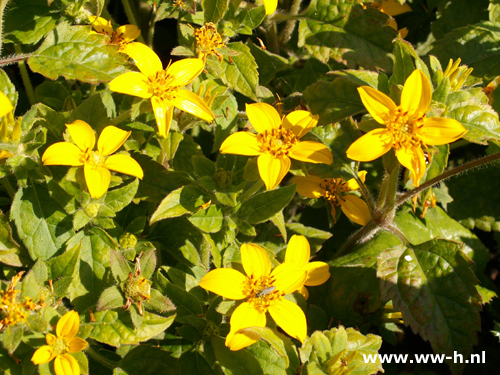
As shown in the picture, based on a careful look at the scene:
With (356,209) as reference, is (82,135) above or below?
above

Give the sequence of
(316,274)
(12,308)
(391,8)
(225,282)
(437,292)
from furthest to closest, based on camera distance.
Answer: (391,8) < (437,292) < (316,274) < (225,282) < (12,308)

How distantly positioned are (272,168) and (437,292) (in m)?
1.32

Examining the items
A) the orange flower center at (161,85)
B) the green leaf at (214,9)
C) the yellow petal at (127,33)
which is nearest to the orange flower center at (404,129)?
the orange flower center at (161,85)

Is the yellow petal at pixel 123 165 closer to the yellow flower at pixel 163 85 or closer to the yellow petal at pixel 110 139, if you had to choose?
the yellow petal at pixel 110 139

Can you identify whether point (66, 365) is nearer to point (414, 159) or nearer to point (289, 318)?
point (289, 318)

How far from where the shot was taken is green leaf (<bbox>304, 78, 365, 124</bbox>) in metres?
2.80

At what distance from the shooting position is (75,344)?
87.6 inches

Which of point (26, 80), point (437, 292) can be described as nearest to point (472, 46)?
point (437, 292)

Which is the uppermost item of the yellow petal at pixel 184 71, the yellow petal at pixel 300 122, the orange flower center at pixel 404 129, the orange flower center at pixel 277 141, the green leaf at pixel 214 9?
the green leaf at pixel 214 9

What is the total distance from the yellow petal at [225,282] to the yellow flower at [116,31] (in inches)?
64.4

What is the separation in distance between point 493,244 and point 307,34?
260cm

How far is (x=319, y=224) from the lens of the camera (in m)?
3.94

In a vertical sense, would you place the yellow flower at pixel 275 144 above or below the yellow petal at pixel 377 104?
below

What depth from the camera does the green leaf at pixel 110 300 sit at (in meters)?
2.34
